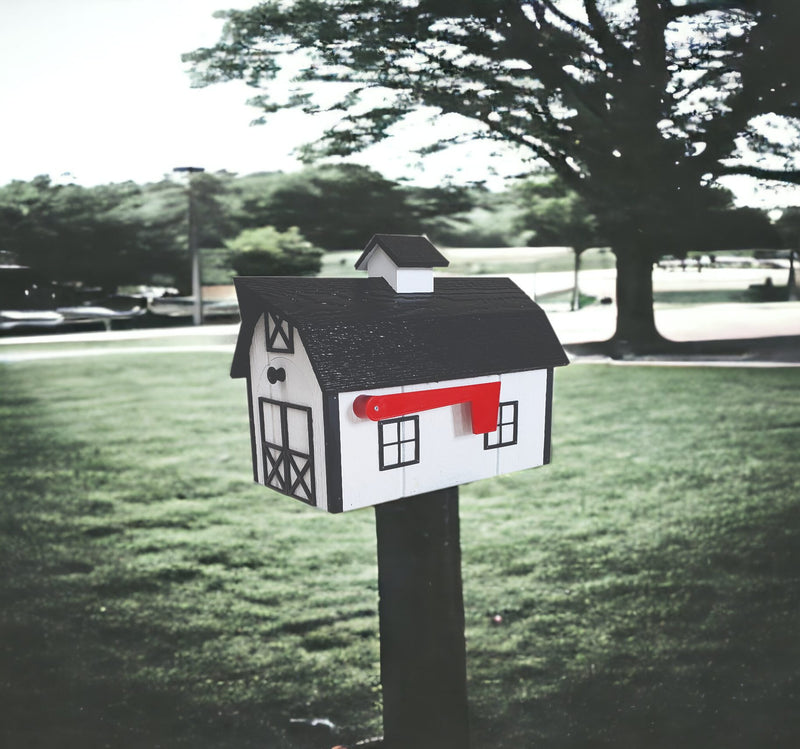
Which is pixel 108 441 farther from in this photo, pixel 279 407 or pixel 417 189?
pixel 279 407

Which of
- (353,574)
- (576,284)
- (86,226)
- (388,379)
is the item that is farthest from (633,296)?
(86,226)

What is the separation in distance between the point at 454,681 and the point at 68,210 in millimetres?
2153

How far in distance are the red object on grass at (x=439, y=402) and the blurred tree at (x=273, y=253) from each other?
4.03ft

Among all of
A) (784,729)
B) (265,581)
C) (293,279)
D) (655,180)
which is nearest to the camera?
(293,279)

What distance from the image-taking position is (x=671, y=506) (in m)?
3.17

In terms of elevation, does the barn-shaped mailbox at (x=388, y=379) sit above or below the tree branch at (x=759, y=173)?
below

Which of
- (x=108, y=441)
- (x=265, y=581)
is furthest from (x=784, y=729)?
(x=108, y=441)

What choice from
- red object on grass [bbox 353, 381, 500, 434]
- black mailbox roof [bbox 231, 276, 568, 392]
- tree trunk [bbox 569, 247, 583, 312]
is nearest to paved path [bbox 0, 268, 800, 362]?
tree trunk [bbox 569, 247, 583, 312]

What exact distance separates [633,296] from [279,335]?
138cm

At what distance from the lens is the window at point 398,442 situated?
34.5 inches

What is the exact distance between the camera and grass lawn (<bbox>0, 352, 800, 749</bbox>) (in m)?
2.25

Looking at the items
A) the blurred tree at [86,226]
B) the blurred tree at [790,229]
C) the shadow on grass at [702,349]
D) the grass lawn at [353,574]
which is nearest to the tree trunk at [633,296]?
the shadow on grass at [702,349]

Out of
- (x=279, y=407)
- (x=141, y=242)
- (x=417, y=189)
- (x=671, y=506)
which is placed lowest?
(x=671, y=506)

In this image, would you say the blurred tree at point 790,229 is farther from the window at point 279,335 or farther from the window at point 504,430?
the window at point 279,335
